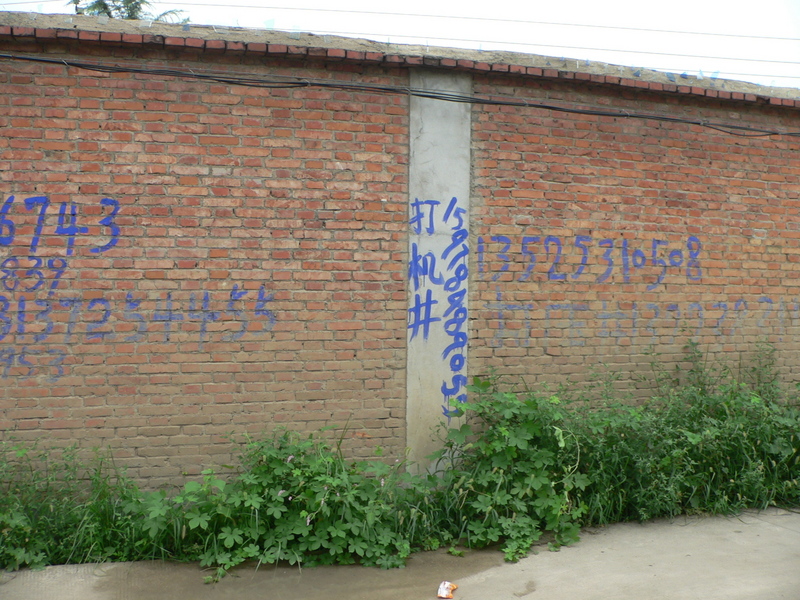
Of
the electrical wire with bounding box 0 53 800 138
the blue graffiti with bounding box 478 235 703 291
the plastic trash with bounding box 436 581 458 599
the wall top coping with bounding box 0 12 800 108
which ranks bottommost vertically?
the plastic trash with bounding box 436 581 458 599

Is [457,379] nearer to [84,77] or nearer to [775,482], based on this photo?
[775,482]

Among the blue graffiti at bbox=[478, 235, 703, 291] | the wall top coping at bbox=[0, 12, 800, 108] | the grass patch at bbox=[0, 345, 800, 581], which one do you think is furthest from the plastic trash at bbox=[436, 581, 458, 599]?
the wall top coping at bbox=[0, 12, 800, 108]

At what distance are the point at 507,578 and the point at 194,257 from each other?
2935 millimetres

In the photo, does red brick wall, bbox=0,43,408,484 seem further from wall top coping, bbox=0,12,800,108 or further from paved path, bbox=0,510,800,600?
paved path, bbox=0,510,800,600

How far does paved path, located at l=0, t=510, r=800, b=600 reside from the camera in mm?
3656

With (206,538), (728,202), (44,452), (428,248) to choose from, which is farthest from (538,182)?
(44,452)

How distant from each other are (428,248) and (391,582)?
91.7 inches

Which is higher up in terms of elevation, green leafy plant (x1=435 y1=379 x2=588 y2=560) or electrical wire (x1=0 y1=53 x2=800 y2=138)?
electrical wire (x1=0 y1=53 x2=800 y2=138)

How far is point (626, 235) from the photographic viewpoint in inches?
212

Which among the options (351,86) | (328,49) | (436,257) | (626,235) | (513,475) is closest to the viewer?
(513,475)

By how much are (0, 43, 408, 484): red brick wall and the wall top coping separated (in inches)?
4.7

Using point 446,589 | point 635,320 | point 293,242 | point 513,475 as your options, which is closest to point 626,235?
point 635,320

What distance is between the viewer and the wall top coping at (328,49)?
436cm

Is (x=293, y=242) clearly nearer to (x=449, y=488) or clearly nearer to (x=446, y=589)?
(x=449, y=488)
